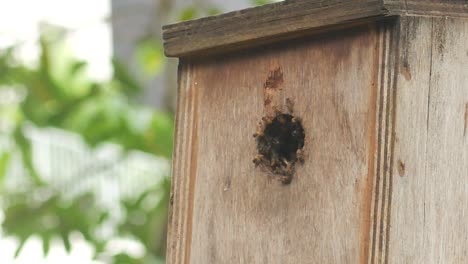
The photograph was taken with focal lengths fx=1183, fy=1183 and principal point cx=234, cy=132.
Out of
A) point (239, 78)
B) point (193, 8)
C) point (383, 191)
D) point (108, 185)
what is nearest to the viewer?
point (383, 191)

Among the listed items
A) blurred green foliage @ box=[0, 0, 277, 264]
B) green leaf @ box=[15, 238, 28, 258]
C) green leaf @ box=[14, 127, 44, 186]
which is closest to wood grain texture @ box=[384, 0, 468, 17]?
blurred green foliage @ box=[0, 0, 277, 264]

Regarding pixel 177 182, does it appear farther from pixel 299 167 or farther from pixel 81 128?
pixel 81 128

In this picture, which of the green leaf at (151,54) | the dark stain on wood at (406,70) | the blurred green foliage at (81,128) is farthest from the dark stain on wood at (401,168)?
the green leaf at (151,54)

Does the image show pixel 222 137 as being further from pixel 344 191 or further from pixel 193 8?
pixel 193 8

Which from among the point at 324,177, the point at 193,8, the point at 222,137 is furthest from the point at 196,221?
the point at 193,8

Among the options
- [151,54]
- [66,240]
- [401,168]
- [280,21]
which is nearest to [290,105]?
[280,21]

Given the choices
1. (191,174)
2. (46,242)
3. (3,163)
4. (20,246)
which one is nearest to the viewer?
(191,174)
